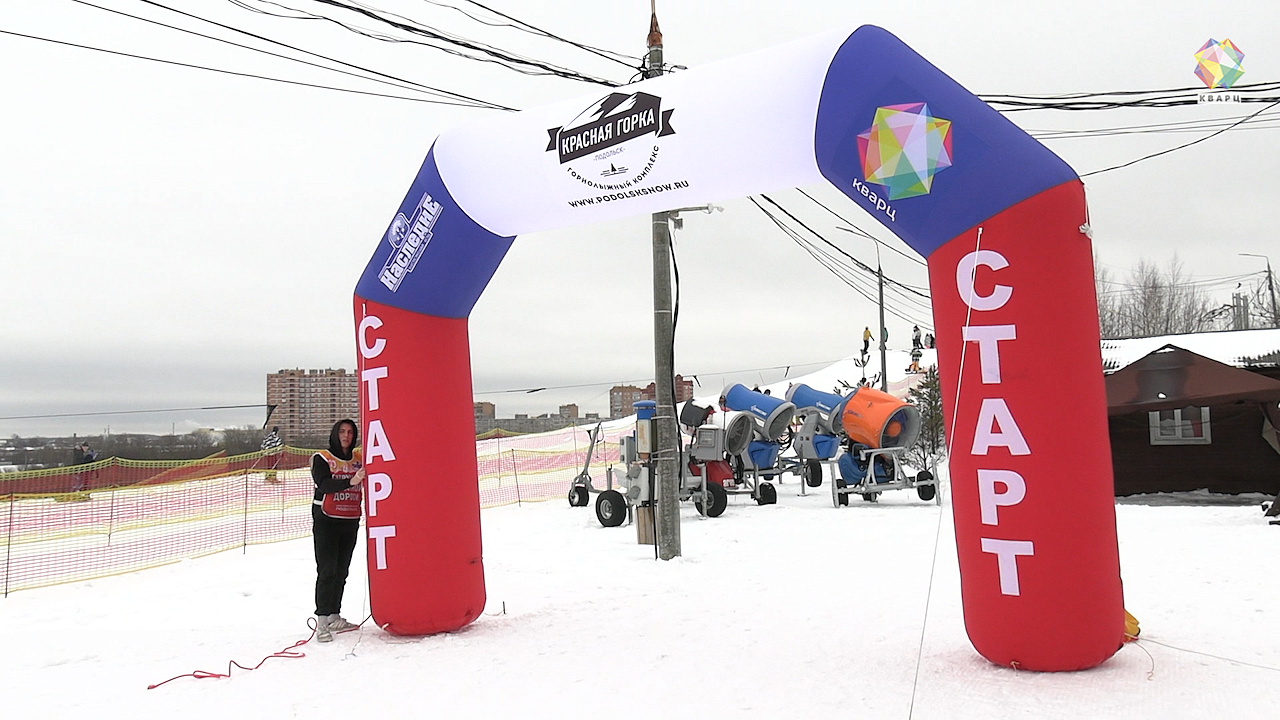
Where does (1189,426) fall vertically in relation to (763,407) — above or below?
below

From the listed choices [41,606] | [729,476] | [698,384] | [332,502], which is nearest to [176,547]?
[41,606]

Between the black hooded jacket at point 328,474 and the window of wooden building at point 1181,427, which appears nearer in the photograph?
the black hooded jacket at point 328,474

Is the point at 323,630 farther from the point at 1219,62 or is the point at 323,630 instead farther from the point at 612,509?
the point at 1219,62

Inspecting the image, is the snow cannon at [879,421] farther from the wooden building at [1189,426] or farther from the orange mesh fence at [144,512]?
the orange mesh fence at [144,512]

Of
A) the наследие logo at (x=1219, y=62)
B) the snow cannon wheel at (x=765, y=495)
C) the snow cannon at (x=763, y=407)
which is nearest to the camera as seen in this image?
the наследие logo at (x=1219, y=62)

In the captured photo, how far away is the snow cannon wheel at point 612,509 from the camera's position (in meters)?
12.3

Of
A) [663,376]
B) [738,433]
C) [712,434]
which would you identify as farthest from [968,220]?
[738,433]

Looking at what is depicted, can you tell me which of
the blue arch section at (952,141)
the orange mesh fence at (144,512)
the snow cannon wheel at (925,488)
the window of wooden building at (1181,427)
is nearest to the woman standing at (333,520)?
the blue arch section at (952,141)

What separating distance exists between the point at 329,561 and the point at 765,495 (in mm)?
10132

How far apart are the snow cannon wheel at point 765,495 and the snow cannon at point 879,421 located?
1.69 m

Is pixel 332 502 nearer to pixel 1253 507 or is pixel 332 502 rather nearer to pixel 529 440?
pixel 1253 507

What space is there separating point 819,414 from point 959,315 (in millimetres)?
12071

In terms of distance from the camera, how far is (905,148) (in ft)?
14.9

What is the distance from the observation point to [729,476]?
48.5 feet
